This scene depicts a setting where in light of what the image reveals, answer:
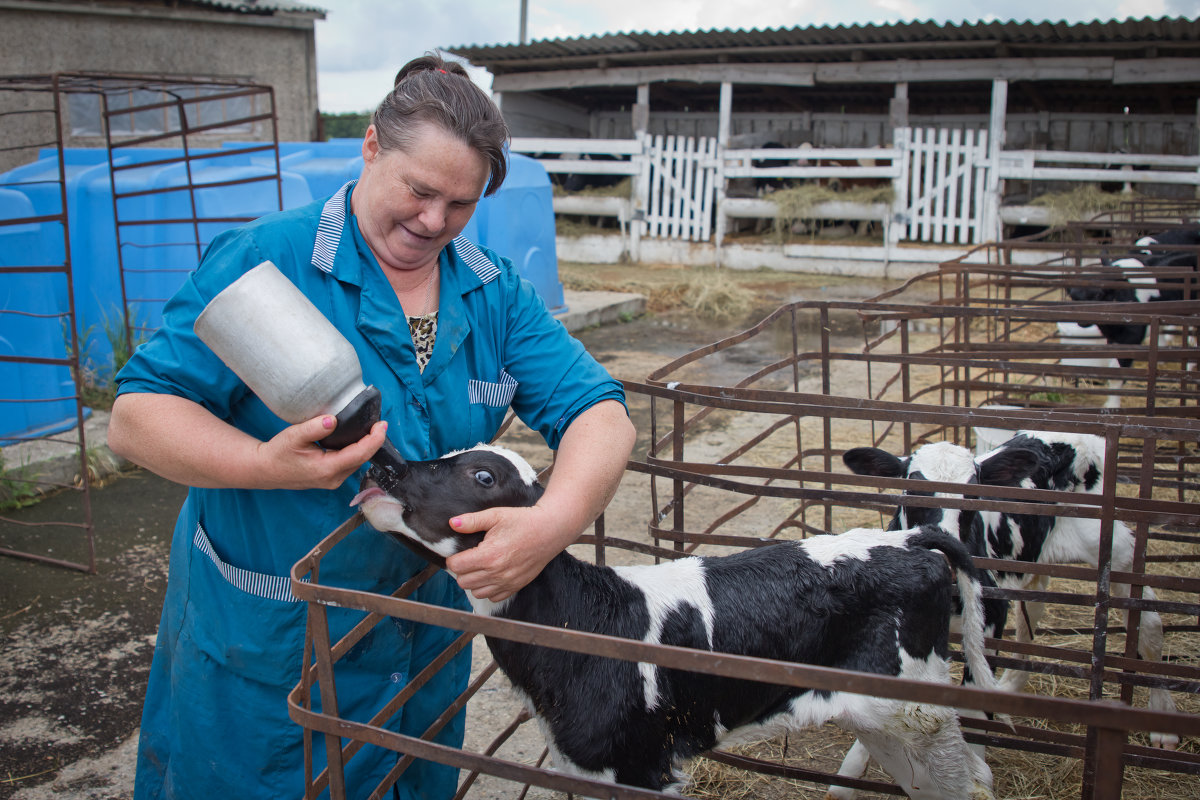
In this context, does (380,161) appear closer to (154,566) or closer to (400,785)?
(400,785)

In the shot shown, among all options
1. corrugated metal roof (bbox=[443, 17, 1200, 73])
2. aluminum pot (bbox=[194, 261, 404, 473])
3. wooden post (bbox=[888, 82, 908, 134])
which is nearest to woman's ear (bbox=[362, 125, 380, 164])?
aluminum pot (bbox=[194, 261, 404, 473])

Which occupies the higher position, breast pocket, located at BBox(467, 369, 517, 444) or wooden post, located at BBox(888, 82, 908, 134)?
wooden post, located at BBox(888, 82, 908, 134)

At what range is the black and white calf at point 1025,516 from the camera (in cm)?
310

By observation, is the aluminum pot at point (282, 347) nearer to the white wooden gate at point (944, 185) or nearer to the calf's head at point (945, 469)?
the calf's head at point (945, 469)

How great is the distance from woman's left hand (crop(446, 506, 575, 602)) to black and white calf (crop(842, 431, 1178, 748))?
169 centimetres

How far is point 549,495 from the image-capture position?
167 centimetres

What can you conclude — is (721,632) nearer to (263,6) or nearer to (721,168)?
(721,168)

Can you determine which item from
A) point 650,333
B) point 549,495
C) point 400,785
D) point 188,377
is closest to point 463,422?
point 549,495

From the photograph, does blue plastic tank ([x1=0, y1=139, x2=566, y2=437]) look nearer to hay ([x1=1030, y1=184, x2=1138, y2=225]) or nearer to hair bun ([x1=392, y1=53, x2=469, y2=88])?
hair bun ([x1=392, y1=53, x2=469, y2=88])

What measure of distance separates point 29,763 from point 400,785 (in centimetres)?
179

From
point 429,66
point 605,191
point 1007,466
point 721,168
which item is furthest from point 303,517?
point 605,191

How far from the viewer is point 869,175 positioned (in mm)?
15047

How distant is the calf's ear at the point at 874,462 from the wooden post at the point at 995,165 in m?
12.7

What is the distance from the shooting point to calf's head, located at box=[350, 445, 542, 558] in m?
1.69
